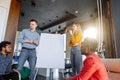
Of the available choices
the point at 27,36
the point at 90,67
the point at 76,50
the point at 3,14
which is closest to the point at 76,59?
the point at 76,50

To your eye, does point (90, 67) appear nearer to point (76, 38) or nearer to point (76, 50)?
point (76, 50)

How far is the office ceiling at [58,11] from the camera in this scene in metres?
5.58

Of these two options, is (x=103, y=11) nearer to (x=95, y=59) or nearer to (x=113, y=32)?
(x=113, y=32)

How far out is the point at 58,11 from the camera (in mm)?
6383

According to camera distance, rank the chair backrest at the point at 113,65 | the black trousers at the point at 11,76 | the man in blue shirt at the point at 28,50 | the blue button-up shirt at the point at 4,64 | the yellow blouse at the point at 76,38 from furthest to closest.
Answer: the yellow blouse at the point at 76,38 < the man in blue shirt at the point at 28,50 < the blue button-up shirt at the point at 4,64 < the black trousers at the point at 11,76 < the chair backrest at the point at 113,65

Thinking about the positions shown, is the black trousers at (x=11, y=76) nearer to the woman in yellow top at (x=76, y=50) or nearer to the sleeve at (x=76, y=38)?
the woman in yellow top at (x=76, y=50)

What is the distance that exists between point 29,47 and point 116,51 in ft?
6.27

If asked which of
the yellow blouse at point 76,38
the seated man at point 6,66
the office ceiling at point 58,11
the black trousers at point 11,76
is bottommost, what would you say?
the black trousers at point 11,76

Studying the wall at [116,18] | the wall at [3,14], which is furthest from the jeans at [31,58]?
the wall at [116,18]

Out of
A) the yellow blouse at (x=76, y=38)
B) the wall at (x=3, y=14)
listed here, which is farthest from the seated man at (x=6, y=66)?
the yellow blouse at (x=76, y=38)

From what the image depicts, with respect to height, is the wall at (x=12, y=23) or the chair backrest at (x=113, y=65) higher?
the wall at (x=12, y=23)

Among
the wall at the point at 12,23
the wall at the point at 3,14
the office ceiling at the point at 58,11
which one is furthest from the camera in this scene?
the office ceiling at the point at 58,11

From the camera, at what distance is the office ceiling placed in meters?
5.58

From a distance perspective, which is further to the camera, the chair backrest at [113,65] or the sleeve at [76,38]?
the sleeve at [76,38]
